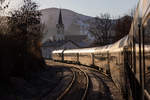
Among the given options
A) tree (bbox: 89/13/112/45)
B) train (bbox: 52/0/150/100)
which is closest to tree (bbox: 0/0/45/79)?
train (bbox: 52/0/150/100)

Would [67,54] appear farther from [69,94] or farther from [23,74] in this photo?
[69,94]

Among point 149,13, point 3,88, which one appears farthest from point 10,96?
point 149,13

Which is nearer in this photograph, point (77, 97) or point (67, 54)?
point (77, 97)

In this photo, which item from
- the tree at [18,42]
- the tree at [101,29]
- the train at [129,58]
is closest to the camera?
the train at [129,58]

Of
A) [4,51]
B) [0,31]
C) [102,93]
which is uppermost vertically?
[0,31]

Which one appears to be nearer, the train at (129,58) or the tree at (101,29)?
the train at (129,58)

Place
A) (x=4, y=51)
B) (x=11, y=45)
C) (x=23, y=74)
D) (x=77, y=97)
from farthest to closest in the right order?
1. (x=23, y=74)
2. (x=11, y=45)
3. (x=4, y=51)
4. (x=77, y=97)

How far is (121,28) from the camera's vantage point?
5428 centimetres

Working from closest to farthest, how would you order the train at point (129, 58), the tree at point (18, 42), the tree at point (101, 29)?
the train at point (129, 58), the tree at point (18, 42), the tree at point (101, 29)

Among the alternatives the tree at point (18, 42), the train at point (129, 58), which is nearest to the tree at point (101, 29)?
the train at point (129, 58)

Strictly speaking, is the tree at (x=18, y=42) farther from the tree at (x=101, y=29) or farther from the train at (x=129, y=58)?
the tree at (x=101, y=29)

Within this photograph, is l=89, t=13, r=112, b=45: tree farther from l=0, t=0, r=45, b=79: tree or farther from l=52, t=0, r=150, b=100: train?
l=0, t=0, r=45, b=79: tree

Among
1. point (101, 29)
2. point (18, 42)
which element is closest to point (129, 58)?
point (18, 42)

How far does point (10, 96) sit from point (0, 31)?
4.02 metres
